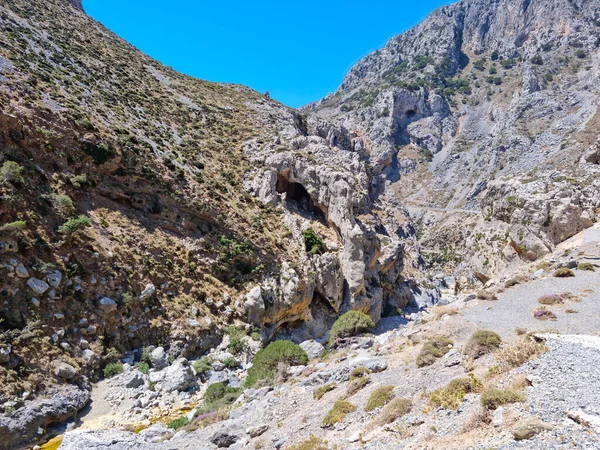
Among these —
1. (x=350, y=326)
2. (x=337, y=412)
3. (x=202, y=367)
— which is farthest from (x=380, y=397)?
(x=202, y=367)

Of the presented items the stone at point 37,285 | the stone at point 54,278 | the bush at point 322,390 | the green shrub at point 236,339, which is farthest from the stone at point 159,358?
the bush at point 322,390

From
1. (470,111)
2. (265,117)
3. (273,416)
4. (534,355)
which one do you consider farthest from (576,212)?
(470,111)

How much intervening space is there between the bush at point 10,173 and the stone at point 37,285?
602 cm

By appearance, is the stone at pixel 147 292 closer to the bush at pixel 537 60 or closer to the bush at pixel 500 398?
the bush at pixel 500 398

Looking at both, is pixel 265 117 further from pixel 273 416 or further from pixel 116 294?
pixel 273 416

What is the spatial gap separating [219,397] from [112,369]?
646 cm

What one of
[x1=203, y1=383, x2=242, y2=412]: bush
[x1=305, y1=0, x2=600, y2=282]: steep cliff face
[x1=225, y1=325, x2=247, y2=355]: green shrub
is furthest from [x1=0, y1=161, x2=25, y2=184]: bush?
[x1=305, y1=0, x2=600, y2=282]: steep cliff face

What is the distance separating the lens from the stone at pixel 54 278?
19875 mm

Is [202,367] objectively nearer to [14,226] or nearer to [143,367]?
[143,367]

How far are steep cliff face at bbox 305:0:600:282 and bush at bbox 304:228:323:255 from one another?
598 inches

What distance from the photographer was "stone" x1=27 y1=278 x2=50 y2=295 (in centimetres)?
1905

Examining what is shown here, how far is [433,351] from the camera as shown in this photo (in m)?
12.5

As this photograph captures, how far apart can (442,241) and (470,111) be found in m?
71.5

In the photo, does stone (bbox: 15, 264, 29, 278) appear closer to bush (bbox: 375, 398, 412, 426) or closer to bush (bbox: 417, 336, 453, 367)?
bush (bbox: 375, 398, 412, 426)
